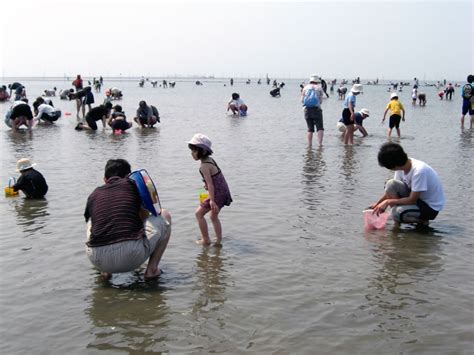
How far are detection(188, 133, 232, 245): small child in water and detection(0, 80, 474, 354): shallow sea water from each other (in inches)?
12.1

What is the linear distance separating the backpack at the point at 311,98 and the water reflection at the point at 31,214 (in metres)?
7.83

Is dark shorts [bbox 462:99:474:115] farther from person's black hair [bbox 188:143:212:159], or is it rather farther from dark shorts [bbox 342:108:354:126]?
person's black hair [bbox 188:143:212:159]

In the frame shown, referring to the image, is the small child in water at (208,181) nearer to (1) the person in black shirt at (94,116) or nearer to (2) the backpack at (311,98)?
(2) the backpack at (311,98)

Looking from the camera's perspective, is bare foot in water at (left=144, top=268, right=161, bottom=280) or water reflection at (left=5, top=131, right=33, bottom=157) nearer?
bare foot in water at (left=144, top=268, right=161, bottom=280)

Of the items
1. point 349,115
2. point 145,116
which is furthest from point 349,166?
point 145,116

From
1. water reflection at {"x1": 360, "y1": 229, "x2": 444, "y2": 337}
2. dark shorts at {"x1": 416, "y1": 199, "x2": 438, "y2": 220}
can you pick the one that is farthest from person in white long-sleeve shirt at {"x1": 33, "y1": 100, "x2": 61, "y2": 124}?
dark shorts at {"x1": 416, "y1": 199, "x2": 438, "y2": 220}

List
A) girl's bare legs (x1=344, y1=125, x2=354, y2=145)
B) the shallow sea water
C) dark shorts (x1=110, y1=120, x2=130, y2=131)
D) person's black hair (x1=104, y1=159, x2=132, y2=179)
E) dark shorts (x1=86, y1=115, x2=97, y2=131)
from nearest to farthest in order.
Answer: the shallow sea water < person's black hair (x1=104, y1=159, x2=132, y2=179) < girl's bare legs (x1=344, y1=125, x2=354, y2=145) < dark shorts (x1=110, y1=120, x2=130, y2=131) < dark shorts (x1=86, y1=115, x2=97, y2=131)

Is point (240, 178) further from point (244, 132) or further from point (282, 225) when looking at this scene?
point (244, 132)

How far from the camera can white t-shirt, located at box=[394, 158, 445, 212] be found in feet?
23.0

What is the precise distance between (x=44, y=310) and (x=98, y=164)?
7.55 metres

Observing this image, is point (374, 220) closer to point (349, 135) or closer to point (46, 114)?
point (349, 135)

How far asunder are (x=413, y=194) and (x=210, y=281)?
3152 millimetres

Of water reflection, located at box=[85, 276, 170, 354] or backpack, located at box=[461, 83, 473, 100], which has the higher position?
backpack, located at box=[461, 83, 473, 100]

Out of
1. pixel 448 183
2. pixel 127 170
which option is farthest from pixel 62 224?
pixel 448 183
